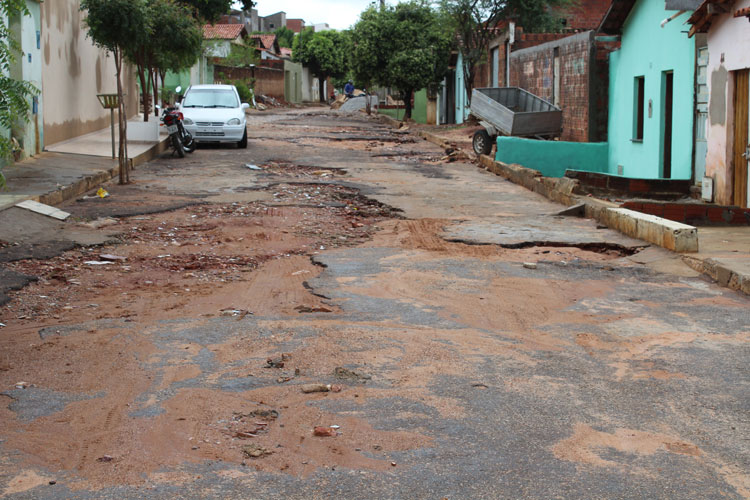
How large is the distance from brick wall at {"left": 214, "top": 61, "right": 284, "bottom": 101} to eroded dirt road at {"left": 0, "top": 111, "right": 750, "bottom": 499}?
5010cm

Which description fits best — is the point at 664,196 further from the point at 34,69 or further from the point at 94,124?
the point at 94,124

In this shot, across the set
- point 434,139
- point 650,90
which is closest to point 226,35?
point 434,139

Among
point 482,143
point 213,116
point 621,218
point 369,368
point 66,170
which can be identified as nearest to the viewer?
point 369,368

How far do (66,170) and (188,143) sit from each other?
624 cm

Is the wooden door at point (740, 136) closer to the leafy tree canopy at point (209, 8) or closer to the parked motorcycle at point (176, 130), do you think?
the parked motorcycle at point (176, 130)

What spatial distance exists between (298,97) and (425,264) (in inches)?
2835

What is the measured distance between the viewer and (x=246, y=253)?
8711 mm

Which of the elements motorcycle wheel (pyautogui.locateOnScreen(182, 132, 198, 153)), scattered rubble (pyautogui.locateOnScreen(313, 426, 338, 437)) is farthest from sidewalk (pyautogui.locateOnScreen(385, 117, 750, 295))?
motorcycle wheel (pyautogui.locateOnScreen(182, 132, 198, 153))

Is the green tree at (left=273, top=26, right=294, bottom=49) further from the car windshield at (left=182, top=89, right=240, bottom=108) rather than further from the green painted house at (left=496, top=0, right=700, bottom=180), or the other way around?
the green painted house at (left=496, top=0, right=700, bottom=180)

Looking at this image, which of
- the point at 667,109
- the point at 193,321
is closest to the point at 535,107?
the point at 667,109

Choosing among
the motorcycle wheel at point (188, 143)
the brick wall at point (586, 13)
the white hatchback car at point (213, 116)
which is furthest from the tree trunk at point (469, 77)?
the motorcycle wheel at point (188, 143)

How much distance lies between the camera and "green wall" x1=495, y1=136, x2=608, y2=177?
58.6 feet

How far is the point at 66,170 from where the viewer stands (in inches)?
572

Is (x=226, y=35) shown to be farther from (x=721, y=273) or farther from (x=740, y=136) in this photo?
(x=721, y=273)
